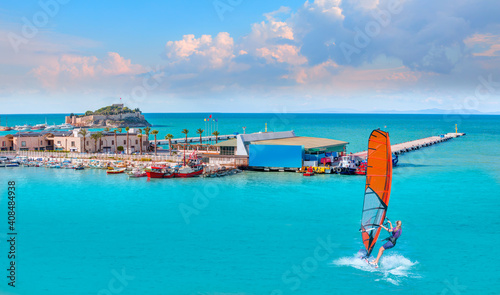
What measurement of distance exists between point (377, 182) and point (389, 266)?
6110mm

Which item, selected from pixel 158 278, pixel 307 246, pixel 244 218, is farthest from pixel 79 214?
pixel 307 246

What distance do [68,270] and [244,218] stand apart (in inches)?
691

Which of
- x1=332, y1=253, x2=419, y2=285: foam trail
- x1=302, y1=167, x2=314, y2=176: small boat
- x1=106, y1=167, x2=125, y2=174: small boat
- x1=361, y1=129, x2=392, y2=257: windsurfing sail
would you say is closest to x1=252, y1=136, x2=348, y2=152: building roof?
x1=302, y1=167, x2=314, y2=176: small boat

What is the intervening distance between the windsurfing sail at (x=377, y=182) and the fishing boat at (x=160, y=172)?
4525 cm

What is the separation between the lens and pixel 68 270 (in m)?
31.6

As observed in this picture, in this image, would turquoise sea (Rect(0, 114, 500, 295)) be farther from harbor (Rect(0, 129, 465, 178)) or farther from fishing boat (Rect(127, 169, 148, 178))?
harbor (Rect(0, 129, 465, 178))

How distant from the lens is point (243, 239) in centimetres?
3816

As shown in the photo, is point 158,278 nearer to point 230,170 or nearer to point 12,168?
point 230,170

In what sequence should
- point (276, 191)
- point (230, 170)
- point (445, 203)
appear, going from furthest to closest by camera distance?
point (230, 170) → point (276, 191) → point (445, 203)

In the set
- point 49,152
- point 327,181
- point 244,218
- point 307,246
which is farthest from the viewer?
point 49,152

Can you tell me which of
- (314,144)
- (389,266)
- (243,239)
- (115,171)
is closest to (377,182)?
(389,266)

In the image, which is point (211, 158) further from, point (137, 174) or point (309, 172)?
point (309, 172)

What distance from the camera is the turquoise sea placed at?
2958cm

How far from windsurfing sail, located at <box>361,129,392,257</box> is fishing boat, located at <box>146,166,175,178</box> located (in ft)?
148
